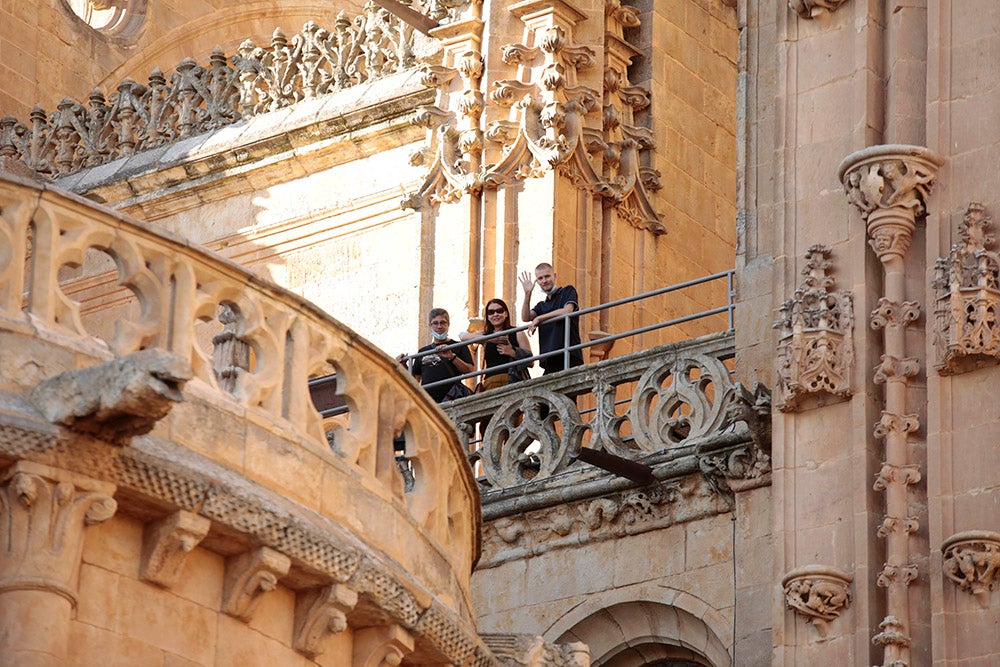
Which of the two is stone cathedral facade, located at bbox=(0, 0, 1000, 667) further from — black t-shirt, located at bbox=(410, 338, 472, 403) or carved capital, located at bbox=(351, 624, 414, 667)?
black t-shirt, located at bbox=(410, 338, 472, 403)

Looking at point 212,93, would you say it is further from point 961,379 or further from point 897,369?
point 961,379

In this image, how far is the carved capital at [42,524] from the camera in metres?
9.68

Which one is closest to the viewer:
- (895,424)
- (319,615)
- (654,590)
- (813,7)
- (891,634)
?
(319,615)

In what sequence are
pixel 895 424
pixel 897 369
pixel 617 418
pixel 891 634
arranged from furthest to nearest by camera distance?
1. pixel 617 418
2. pixel 897 369
3. pixel 895 424
4. pixel 891 634

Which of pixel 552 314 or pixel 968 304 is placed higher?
pixel 552 314

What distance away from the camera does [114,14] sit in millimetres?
25969

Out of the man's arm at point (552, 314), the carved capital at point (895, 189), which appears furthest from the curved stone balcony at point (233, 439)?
the man's arm at point (552, 314)

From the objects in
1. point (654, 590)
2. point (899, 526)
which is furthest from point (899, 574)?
point (654, 590)

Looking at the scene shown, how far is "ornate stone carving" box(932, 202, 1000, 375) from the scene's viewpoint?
13797 mm

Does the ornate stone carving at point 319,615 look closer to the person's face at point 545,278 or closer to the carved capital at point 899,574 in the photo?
the carved capital at point 899,574

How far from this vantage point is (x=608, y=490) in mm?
16422

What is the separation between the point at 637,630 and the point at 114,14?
37.7 feet

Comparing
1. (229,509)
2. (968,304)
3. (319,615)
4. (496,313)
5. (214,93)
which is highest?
(214,93)

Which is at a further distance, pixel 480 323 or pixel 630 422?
pixel 480 323
